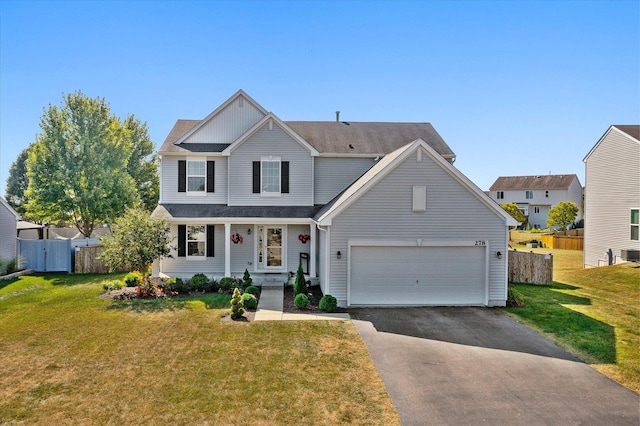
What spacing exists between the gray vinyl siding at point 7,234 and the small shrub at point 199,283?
1124 centimetres

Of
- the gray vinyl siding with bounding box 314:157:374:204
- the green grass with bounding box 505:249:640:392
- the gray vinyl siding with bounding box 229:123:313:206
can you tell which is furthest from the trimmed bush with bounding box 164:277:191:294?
the green grass with bounding box 505:249:640:392

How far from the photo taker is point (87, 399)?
251 inches

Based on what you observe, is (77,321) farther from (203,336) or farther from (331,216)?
(331,216)

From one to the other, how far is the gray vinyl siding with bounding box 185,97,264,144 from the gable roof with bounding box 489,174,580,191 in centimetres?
5464

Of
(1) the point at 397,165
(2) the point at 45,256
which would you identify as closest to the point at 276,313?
(1) the point at 397,165

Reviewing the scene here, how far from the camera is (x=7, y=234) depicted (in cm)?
1834

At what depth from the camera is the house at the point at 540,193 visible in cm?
5447

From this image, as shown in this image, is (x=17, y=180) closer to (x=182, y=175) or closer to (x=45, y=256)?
(x=45, y=256)

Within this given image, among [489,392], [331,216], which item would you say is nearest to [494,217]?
[331,216]

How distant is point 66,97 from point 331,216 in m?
23.8

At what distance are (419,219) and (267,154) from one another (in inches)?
296

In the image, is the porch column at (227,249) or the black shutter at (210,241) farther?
the black shutter at (210,241)

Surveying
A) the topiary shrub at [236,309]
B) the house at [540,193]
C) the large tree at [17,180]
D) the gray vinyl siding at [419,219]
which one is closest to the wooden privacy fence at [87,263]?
the topiary shrub at [236,309]

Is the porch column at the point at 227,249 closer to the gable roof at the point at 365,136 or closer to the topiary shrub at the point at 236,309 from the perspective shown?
the topiary shrub at the point at 236,309
